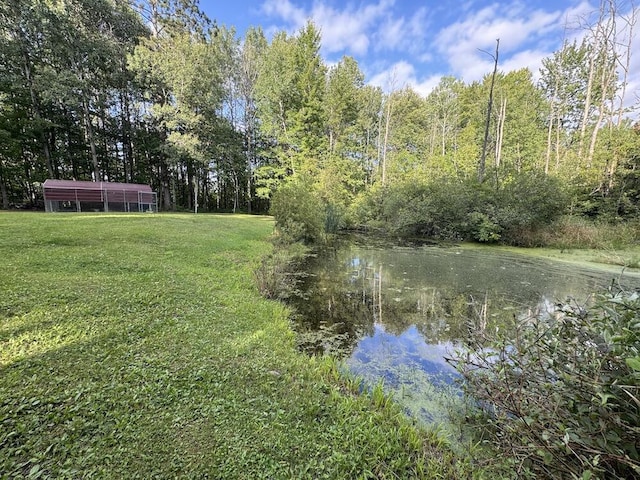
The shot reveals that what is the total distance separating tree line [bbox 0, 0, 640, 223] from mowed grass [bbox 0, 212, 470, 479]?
13.0 m

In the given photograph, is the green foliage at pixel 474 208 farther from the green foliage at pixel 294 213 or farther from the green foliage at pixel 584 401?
the green foliage at pixel 584 401

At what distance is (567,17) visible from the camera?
15234mm

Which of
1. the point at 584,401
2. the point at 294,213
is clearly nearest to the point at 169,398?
the point at 584,401

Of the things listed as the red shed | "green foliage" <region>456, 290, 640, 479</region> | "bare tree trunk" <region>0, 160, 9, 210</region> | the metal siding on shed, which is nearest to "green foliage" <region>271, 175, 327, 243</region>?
"green foliage" <region>456, 290, 640, 479</region>

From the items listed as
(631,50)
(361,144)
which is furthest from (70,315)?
(361,144)

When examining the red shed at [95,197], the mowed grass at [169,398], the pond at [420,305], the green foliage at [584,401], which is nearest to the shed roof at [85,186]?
the red shed at [95,197]

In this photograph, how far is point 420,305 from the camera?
567 cm

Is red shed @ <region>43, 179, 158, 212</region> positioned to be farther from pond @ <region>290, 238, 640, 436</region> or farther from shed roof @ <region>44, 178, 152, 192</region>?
pond @ <region>290, 238, 640, 436</region>

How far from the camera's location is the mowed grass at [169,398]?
69.6 inches

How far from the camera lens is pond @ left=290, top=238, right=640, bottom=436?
10.8 feet

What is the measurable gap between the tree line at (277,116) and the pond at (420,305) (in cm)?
612

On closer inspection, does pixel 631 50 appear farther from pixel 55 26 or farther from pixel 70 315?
pixel 55 26

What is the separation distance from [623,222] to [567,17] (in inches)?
465

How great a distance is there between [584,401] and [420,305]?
4465mm
